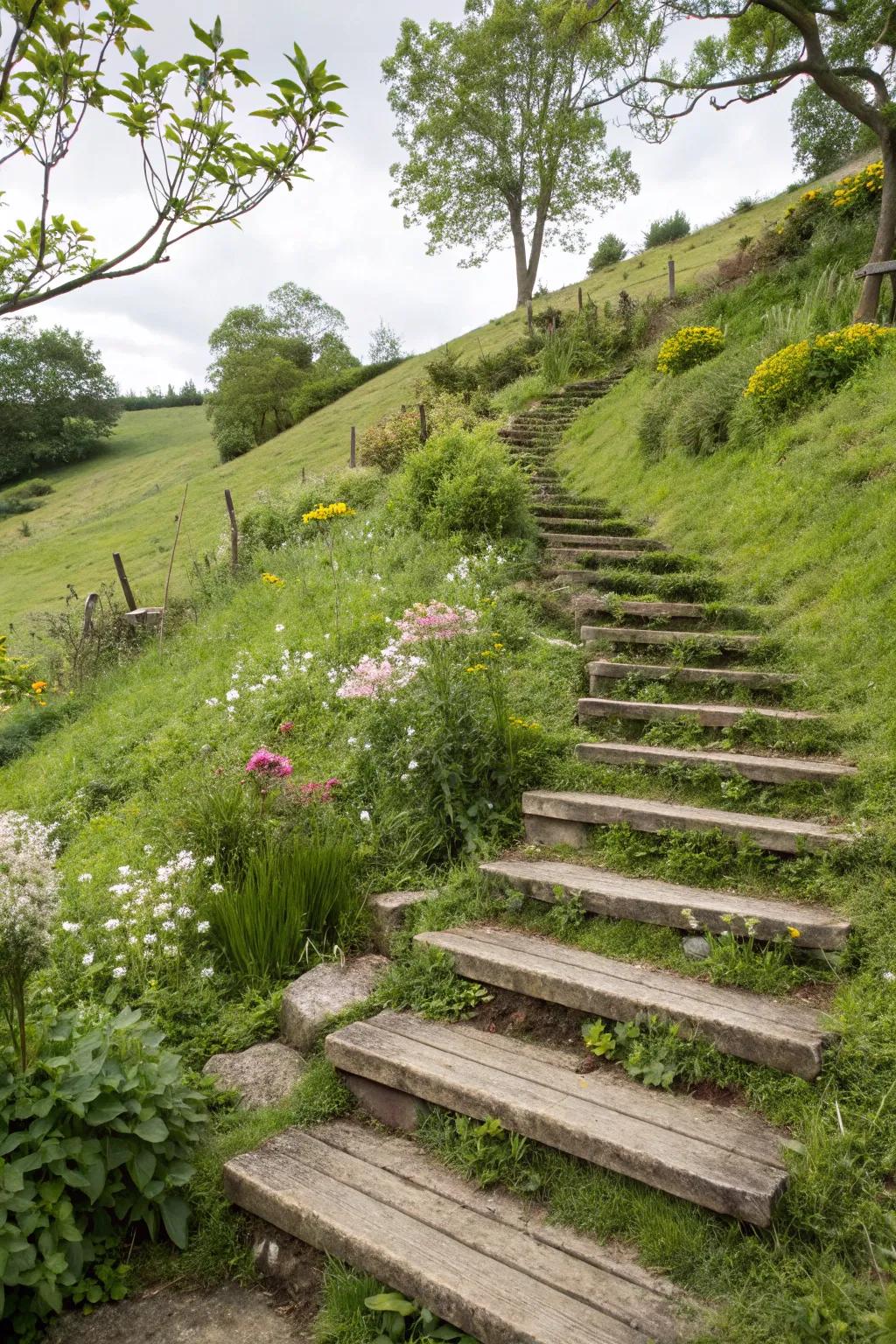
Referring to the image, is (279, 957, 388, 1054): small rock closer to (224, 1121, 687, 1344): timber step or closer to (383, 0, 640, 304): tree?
(224, 1121, 687, 1344): timber step

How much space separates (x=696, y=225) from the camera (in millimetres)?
33281

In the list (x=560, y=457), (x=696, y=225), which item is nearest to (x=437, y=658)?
(x=560, y=457)

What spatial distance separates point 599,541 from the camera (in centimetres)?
893

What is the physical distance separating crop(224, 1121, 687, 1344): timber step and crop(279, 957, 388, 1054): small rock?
53cm

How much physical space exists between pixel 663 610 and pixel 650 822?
284 centimetres

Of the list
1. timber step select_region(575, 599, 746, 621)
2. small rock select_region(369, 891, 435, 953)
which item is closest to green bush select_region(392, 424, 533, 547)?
timber step select_region(575, 599, 746, 621)

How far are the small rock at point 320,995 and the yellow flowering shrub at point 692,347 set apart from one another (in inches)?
425

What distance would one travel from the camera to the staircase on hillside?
2.28 metres

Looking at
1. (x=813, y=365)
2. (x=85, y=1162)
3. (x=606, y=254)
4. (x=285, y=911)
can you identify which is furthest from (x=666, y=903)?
(x=606, y=254)

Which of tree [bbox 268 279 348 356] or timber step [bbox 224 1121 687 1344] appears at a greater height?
tree [bbox 268 279 348 356]

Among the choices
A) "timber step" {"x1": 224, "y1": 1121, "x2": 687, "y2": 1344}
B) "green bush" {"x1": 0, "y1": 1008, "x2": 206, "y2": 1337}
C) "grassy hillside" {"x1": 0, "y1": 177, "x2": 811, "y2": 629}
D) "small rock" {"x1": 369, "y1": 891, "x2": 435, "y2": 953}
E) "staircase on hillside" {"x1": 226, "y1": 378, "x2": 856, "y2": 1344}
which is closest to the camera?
"timber step" {"x1": 224, "y1": 1121, "x2": 687, "y2": 1344}

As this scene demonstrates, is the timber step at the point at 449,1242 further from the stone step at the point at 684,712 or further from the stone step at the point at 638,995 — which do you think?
the stone step at the point at 684,712

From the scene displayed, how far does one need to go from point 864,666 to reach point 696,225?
34.4m

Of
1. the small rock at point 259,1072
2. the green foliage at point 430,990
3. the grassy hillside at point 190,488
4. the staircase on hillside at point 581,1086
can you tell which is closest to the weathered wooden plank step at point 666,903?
the staircase on hillside at point 581,1086
